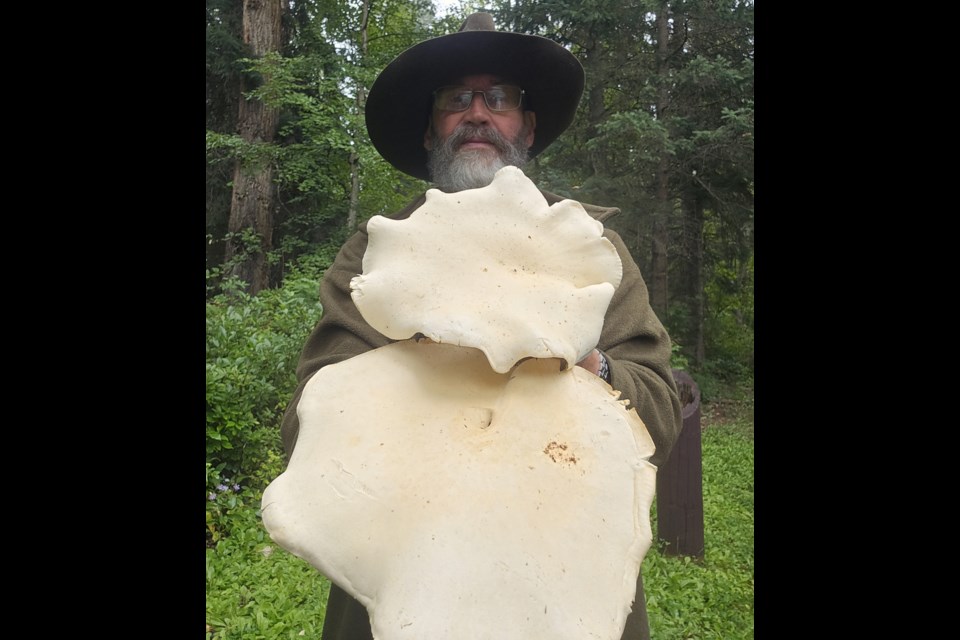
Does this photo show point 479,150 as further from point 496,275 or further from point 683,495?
point 683,495

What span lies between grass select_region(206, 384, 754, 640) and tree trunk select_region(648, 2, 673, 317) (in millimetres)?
4648

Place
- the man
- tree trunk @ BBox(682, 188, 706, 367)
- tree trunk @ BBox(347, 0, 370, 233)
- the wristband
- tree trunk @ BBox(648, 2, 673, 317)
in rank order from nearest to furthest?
the wristband, the man, tree trunk @ BBox(648, 2, 673, 317), tree trunk @ BBox(682, 188, 706, 367), tree trunk @ BBox(347, 0, 370, 233)

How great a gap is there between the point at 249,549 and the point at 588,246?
134 inches

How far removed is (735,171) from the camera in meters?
7.91

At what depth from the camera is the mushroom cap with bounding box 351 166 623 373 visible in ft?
3.26

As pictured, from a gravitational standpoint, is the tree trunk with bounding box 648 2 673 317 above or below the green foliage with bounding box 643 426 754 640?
above

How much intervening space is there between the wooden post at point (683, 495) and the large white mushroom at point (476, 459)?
2.91 metres

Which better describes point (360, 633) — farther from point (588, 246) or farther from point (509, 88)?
point (509, 88)

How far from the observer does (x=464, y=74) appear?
196 centimetres

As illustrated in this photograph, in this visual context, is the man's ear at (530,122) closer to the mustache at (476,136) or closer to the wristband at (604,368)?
the mustache at (476,136)

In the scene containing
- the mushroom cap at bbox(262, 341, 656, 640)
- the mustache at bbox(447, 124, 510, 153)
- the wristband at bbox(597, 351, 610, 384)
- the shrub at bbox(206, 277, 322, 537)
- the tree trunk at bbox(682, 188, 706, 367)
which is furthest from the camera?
the tree trunk at bbox(682, 188, 706, 367)

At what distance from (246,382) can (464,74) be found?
293 centimetres

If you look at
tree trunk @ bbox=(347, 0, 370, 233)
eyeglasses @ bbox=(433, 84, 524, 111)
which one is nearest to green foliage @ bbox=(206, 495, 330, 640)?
eyeglasses @ bbox=(433, 84, 524, 111)

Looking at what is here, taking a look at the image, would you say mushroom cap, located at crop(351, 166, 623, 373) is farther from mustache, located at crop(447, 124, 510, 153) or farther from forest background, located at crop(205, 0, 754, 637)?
forest background, located at crop(205, 0, 754, 637)
